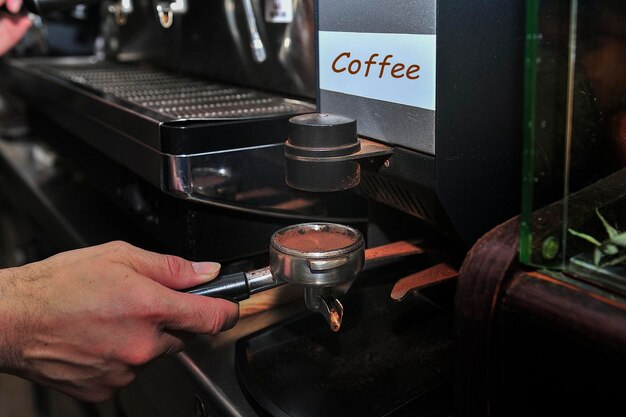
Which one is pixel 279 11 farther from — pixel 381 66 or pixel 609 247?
pixel 609 247

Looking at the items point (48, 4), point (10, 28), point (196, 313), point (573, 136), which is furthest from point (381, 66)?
point (10, 28)

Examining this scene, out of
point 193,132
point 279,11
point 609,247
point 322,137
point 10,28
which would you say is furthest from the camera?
point 10,28

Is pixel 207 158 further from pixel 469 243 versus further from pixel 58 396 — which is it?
pixel 58 396

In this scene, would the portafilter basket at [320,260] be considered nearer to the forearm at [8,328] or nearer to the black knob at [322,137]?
the black knob at [322,137]

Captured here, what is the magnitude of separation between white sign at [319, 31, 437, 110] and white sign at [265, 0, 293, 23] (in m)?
0.35

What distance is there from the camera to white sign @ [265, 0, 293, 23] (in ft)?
3.78

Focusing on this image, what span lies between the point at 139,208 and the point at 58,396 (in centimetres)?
63

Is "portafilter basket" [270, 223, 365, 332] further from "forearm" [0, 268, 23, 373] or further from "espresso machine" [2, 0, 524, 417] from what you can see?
"forearm" [0, 268, 23, 373]

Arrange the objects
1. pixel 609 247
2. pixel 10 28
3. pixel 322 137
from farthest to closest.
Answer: pixel 10 28
pixel 322 137
pixel 609 247

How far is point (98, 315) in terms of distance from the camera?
27.3 inches

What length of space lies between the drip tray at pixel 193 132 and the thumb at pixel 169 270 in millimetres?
178

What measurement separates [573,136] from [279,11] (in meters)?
0.69

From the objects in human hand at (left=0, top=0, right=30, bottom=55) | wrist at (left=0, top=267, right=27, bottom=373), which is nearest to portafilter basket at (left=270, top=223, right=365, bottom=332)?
wrist at (left=0, top=267, right=27, bottom=373)

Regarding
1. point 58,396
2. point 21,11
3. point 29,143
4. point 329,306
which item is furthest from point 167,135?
point 29,143
